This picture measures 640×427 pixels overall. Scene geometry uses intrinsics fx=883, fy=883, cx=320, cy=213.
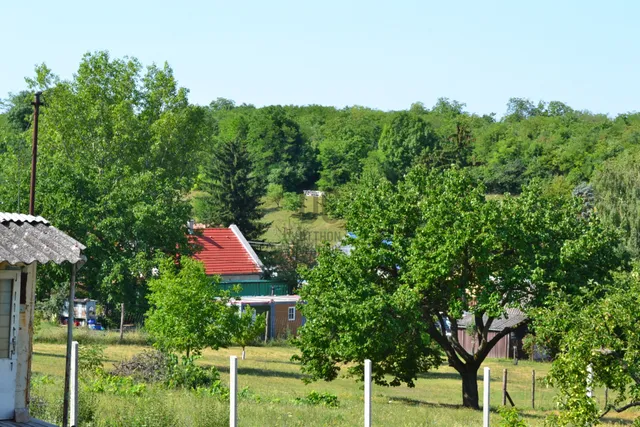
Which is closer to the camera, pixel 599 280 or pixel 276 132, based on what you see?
pixel 599 280

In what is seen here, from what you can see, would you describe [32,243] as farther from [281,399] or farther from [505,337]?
[505,337]

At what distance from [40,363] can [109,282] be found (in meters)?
11.8

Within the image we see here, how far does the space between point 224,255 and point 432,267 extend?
36383 mm

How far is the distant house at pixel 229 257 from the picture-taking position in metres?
59.1

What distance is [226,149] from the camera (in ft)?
252

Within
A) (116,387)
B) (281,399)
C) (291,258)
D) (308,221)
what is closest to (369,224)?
(281,399)

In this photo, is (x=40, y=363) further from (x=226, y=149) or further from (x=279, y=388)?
(x=226, y=149)

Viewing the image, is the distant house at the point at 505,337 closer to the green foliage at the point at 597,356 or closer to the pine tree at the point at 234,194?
the pine tree at the point at 234,194

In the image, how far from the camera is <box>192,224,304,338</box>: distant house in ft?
169

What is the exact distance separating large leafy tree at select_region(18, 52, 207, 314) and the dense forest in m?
0.08

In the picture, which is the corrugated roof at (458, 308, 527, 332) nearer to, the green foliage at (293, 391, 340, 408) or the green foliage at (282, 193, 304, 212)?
the green foliage at (293, 391, 340, 408)

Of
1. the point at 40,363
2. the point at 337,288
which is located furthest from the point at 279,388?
the point at 40,363

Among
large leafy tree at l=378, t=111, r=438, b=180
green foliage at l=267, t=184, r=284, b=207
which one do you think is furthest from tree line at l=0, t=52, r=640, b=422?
large leafy tree at l=378, t=111, r=438, b=180

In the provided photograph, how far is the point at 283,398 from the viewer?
23.3 metres
